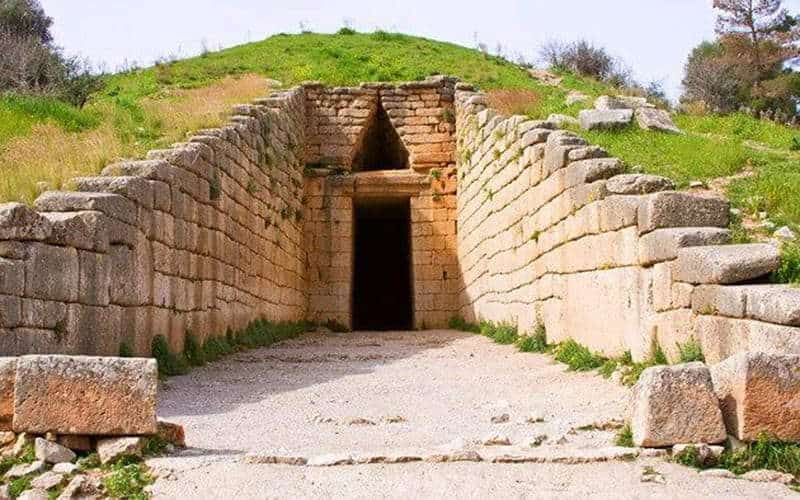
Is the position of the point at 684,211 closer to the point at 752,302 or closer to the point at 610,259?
the point at 610,259

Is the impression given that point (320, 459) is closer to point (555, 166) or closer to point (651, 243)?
point (651, 243)

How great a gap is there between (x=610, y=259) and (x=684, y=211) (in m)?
1.15

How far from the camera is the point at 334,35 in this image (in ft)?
85.2

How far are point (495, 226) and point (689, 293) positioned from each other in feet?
22.6

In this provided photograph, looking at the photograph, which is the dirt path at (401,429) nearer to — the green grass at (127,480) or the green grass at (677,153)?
the green grass at (127,480)

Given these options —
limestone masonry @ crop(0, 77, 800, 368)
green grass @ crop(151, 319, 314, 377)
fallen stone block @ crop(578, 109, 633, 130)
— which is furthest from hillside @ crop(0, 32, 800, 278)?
green grass @ crop(151, 319, 314, 377)


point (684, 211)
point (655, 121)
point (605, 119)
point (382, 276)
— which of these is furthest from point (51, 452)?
point (382, 276)

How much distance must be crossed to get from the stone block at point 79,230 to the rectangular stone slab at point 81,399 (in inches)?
93.1

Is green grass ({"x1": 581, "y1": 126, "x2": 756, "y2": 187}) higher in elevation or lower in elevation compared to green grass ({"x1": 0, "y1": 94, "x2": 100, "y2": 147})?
lower

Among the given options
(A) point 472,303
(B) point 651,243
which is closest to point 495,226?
(A) point 472,303

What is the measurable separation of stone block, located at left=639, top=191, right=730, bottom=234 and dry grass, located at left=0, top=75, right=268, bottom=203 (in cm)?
535

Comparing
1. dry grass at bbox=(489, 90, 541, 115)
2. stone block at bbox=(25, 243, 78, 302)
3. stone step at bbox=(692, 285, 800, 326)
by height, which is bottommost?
stone step at bbox=(692, 285, 800, 326)

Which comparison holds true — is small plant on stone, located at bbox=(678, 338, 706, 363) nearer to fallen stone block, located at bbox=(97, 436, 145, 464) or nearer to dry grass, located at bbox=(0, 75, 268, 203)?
fallen stone block, located at bbox=(97, 436, 145, 464)

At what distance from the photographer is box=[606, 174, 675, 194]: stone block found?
310 inches
